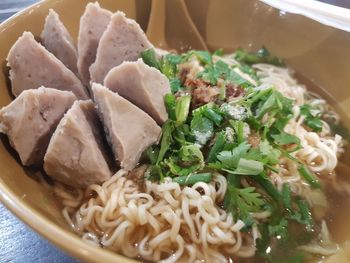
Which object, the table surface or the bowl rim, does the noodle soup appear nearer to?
the table surface

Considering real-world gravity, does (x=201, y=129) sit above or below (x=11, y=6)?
below

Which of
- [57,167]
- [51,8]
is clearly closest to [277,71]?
[51,8]

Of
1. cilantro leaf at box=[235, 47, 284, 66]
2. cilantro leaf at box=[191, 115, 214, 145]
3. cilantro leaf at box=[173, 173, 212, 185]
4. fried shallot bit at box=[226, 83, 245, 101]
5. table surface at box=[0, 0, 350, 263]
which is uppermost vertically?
fried shallot bit at box=[226, 83, 245, 101]

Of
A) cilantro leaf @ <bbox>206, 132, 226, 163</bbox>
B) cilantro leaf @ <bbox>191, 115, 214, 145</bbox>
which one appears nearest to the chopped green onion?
cilantro leaf @ <bbox>191, 115, 214, 145</bbox>

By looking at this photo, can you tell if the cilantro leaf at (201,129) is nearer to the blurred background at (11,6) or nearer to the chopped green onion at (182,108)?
the chopped green onion at (182,108)

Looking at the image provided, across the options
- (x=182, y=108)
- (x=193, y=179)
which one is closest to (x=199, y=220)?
(x=193, y=179)

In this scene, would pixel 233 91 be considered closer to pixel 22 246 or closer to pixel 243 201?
pixel 243 201

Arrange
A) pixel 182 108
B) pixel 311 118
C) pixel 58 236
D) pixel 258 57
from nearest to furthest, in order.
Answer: pixel 58 236 → pixel 182 108 → pixel 311 118 → pixel 258 57

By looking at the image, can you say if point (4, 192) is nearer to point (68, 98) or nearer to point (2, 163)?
point (2, 163)
